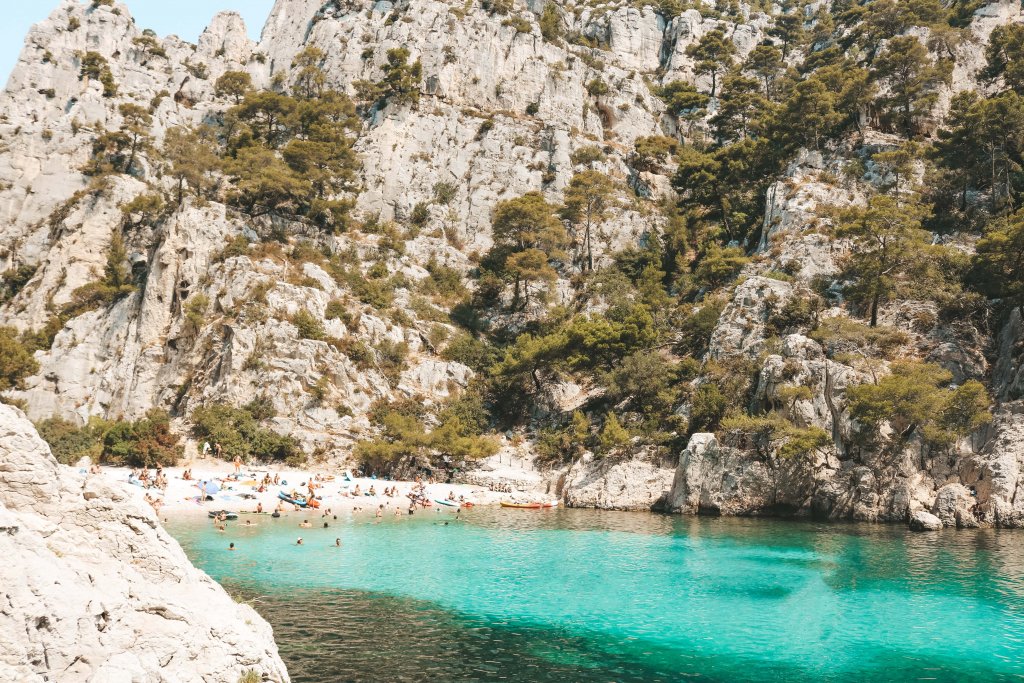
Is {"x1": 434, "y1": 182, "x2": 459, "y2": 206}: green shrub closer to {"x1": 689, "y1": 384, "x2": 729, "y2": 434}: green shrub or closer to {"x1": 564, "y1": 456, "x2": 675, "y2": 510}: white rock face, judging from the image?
{"x1": 564, "y1": 456, "x2": 675, "y2": 510}: white rock face

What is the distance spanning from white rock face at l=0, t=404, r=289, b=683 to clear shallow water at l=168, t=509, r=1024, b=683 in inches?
Answer: 156

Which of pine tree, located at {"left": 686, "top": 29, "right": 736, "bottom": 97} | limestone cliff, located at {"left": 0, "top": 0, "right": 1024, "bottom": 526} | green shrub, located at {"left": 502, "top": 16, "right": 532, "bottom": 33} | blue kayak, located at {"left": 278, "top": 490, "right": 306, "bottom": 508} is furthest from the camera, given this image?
pine tree, located at {"left": 686, "top": 29, "right": 736, "bottom": 97}

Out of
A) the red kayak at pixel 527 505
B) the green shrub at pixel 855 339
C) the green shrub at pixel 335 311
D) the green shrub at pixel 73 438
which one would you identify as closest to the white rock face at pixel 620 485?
the red kayak at pixel 527 505

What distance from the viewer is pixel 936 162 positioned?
54031mm

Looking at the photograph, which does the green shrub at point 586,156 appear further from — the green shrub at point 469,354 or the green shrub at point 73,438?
the green shrub at point 73,438

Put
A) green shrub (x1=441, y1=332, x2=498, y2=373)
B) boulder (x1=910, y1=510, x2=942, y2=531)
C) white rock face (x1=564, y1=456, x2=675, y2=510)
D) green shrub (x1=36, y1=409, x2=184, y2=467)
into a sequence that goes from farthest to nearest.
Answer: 1. green shrub (x1=441, y1=332, x2=498, y2=373)
2. white rock face (x1=564, y1=456, x2=675, y2=510)
3. green shrub (x1=36, y1=409, x2=184, y2=467)
4. boulder (x1=910, y1=510, x2=942, y2=531)

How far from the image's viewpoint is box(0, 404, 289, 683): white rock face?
21.4 ft

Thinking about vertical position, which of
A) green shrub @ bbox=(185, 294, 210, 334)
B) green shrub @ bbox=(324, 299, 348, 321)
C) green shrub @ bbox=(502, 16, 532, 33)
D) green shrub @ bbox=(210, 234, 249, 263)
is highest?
green shrub @ bbox=(502, 16, 532, 33)

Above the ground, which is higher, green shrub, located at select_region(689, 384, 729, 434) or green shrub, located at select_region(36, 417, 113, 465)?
green shrub, located at select_region(689, 384, 729, 434)

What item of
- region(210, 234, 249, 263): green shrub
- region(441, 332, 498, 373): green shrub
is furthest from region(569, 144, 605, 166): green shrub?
region(210, 234, 249, 263): green shrub

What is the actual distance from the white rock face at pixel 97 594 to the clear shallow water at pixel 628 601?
3955mm

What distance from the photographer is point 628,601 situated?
19062 mm

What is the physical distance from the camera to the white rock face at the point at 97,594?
21.4ft

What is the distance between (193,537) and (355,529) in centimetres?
729
